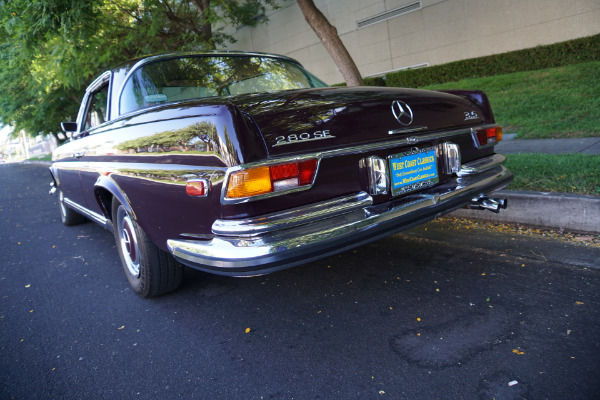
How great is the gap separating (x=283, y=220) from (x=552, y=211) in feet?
9.04

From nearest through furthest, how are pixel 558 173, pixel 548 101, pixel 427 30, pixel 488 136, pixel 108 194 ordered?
pixel 488 136 < pixel 108 194 < pixel 558 173 < pixel 548 101 < pixel 427 30

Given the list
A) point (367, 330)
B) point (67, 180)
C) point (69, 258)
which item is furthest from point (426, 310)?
point (67, 180)

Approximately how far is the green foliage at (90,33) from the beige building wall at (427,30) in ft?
8.01

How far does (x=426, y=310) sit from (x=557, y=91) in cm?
792

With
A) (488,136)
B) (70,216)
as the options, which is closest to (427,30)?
(488,136)

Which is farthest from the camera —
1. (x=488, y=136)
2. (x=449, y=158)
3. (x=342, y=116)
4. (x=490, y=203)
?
(x=488, y=136)

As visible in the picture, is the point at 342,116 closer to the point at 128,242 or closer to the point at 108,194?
the point at 128,242

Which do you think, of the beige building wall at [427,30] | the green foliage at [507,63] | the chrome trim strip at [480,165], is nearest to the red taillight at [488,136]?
the chrome trim strip at [480,165]

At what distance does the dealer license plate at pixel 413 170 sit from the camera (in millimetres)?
2547

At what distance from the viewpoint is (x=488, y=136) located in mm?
3244

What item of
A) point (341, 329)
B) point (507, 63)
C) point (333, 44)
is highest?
point (333, 44)

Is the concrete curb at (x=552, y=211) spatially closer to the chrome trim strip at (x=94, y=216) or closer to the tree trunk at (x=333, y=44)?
the chrome trim strip at (x=94, y=216)

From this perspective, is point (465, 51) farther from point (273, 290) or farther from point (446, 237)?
point (273, 290)

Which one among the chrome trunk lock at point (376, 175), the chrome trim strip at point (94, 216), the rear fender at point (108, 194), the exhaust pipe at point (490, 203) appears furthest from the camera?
the chrome trim strip at point (94, 216)
